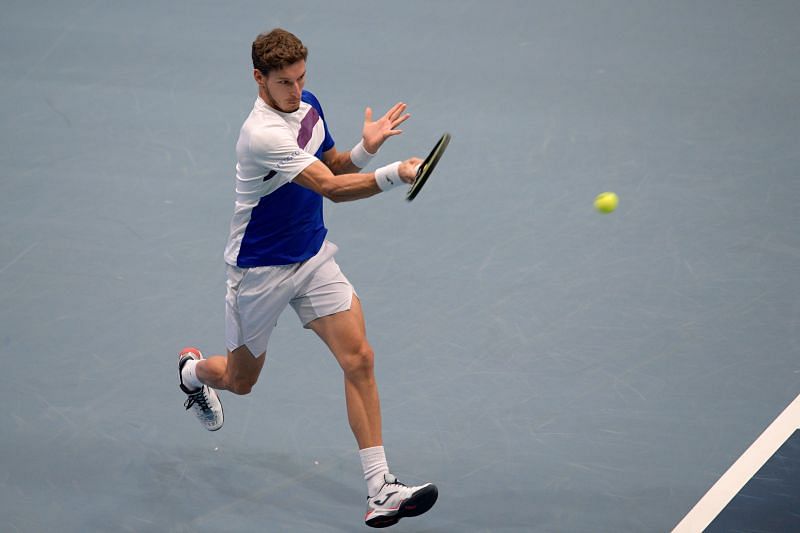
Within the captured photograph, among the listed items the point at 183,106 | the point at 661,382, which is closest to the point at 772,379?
the point at 661,382

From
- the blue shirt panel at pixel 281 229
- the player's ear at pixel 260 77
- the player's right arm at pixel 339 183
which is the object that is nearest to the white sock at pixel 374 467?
the blue shirt panel at pixel 281 229

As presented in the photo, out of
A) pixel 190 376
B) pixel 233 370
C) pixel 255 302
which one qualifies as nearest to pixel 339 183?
pixel 255 302

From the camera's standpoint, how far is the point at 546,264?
292 inches

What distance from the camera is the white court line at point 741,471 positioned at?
5387 mm

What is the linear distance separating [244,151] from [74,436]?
6.65ft

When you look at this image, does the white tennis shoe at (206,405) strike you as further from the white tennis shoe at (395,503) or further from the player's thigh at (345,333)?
the white tennis shoe at (395,503)

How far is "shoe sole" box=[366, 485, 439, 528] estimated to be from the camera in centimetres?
509

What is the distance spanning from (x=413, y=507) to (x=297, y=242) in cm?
137

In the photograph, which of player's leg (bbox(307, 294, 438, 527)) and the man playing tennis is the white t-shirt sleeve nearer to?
the man playing tennis

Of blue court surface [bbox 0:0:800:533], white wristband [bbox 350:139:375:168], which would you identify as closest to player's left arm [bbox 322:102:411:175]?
white wristband [bbox 350:139:375:168]

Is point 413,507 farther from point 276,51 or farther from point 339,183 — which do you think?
point 276,51

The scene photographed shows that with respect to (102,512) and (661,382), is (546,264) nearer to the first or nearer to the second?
(661,382)

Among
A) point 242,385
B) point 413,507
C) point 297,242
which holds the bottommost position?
point 413,507

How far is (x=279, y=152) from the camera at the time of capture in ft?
16.5
